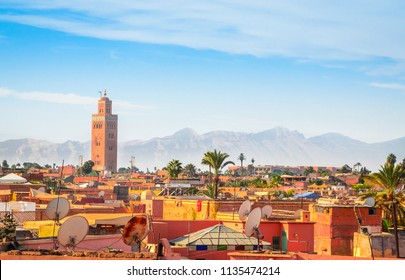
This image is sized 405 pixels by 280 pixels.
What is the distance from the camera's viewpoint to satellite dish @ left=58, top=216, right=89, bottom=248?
18.2m

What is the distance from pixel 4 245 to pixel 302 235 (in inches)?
633

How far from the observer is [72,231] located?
720 inches

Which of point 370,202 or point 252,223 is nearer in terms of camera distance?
point 252,223

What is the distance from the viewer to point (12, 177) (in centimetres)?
7938

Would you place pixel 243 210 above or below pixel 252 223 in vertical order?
above

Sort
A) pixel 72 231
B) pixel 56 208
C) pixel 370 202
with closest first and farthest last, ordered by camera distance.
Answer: pixel 72 231 < pixel 56 208 < pixel 370 202

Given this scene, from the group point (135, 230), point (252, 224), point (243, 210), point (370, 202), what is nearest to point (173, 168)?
point (370, 202)

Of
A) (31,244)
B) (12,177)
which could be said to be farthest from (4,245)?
(12,177)

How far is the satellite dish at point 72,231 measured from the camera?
18188 mm

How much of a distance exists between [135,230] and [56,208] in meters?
5.45

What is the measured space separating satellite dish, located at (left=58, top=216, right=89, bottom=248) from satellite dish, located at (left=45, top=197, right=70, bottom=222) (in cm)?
467

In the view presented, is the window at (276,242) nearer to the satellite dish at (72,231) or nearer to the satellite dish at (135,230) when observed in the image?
the satellite dish at (135,230)

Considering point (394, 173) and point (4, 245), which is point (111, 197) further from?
point (4, 245)

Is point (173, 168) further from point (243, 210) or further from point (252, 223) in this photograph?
point (252, 223)
